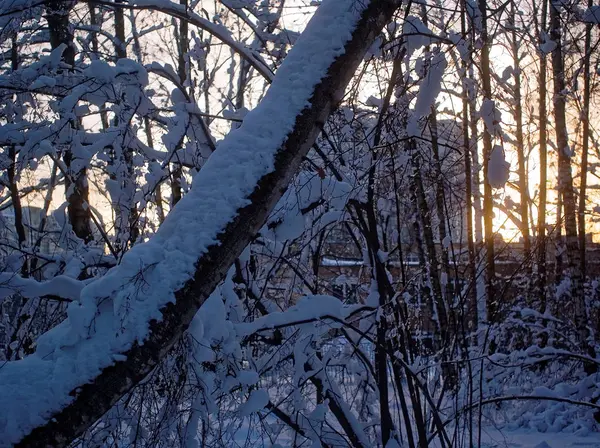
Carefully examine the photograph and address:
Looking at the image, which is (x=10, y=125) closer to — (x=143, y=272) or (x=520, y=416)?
(x=143, y=272)

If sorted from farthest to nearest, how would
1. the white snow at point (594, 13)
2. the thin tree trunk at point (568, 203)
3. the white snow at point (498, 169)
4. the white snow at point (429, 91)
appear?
the thin tree trunk at point (568, 203)
the white snow at point (594, 13)
the white snow at point (429, 91)
the white snow at point (498, 169)

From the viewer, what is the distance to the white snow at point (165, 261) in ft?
5.26

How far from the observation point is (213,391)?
252 centimetres

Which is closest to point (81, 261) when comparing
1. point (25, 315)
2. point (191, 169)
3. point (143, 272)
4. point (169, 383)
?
point (25, 315)

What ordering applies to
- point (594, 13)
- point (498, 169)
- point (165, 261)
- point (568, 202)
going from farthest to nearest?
point (568, 202)
point (594, 13)
point (498, 169)
point (165, 261)

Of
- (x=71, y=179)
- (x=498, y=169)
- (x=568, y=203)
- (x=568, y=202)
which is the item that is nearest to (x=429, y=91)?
(x=498, y=169)

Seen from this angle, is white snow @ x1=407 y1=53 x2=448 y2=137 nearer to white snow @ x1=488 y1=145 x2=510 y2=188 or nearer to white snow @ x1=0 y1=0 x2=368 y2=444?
white snow @ x1=488 y1=145 x2=510 y2=188

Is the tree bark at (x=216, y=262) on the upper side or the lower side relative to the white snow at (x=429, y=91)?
lower

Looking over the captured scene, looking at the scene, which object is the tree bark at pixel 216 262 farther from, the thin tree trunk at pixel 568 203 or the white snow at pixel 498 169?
the thin tree trunk at pixel 568 203

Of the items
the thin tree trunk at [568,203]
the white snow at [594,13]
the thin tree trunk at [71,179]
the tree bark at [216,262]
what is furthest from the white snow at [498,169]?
the thin tree trunk at [568,203]

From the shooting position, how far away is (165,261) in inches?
70.9

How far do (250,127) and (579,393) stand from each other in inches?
224

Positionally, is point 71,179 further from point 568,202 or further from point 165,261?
point 568,202

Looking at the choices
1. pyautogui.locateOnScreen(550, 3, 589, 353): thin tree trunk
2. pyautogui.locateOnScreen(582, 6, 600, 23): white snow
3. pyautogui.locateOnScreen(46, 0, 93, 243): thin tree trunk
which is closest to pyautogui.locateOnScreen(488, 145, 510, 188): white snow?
pyautogui.locateOnScreen(582, 6, 600, 23): white snow
